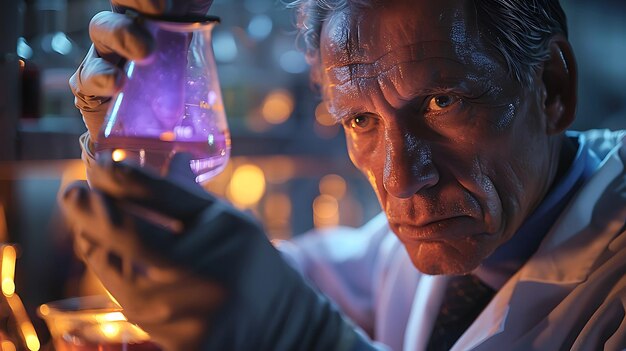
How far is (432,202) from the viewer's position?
1107mm

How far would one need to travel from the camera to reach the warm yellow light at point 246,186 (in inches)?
104

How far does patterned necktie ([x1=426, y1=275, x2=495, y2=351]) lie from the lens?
1.43m

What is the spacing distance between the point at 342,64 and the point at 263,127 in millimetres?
1057

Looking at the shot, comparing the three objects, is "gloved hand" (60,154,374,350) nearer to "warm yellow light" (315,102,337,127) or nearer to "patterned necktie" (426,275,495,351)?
"patterned necktie" (426,275,495,351)

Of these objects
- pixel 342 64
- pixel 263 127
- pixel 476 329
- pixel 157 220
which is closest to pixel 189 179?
pixel 157 220

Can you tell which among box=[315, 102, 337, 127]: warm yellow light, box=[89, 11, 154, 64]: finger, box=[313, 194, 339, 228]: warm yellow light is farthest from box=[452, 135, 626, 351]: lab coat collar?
box=[313, 194, 339, 228]: warm yellow light

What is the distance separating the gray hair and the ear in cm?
2

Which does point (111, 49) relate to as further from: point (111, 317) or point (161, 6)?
point (111, 317)

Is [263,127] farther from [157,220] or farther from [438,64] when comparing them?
[157,220]

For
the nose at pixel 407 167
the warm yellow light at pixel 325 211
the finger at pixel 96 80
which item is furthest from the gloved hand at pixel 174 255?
the warm yellow light at pixel 325 211

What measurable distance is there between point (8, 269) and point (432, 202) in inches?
28.4

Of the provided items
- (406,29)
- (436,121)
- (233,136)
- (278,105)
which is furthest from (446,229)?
(278,105)

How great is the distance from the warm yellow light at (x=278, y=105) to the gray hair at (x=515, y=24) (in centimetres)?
119

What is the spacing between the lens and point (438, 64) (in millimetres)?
1067
